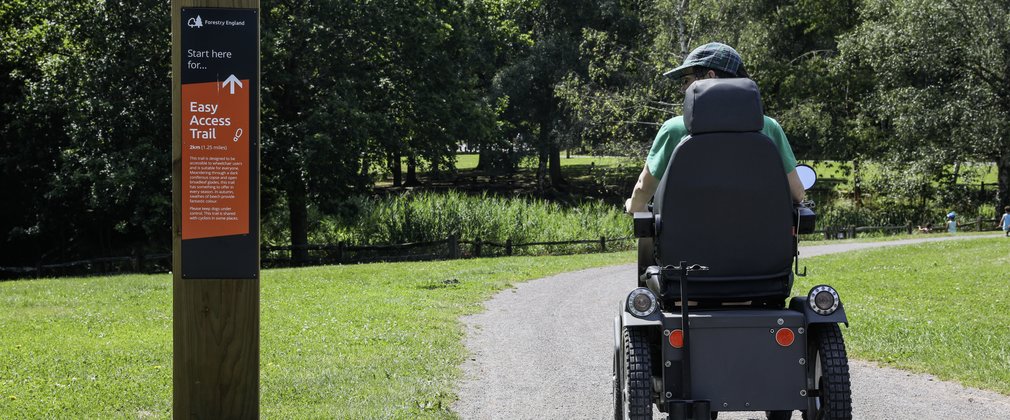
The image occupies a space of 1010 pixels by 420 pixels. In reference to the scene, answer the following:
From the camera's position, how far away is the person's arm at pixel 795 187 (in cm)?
526

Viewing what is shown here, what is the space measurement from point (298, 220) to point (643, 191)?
1099 inches

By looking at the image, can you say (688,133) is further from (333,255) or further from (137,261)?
(333,255)

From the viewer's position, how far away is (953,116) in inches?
1526

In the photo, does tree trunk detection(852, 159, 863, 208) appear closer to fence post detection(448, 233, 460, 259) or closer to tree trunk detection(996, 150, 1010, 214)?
tree trunk detection(996, 150, 1010, 214)

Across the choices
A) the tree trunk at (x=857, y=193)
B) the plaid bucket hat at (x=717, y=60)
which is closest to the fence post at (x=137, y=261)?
the plaid bucket hat at (x=717, y=60)

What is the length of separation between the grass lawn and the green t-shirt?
2.57m

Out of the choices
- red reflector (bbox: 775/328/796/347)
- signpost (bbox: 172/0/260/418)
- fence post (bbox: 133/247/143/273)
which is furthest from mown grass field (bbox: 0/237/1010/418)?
fence post (bbox: 133/247/143/273)

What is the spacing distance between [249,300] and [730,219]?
2.55m

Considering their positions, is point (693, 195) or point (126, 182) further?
point (126, 182)

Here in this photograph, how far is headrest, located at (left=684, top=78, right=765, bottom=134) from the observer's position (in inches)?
191

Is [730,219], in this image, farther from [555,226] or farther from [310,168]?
[555,226]

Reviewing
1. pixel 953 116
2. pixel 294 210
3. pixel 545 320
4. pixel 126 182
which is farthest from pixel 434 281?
pixel 953 116

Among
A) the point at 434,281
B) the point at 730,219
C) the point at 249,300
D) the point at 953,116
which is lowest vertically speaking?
the point at 434,281

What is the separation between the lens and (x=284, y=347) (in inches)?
408
